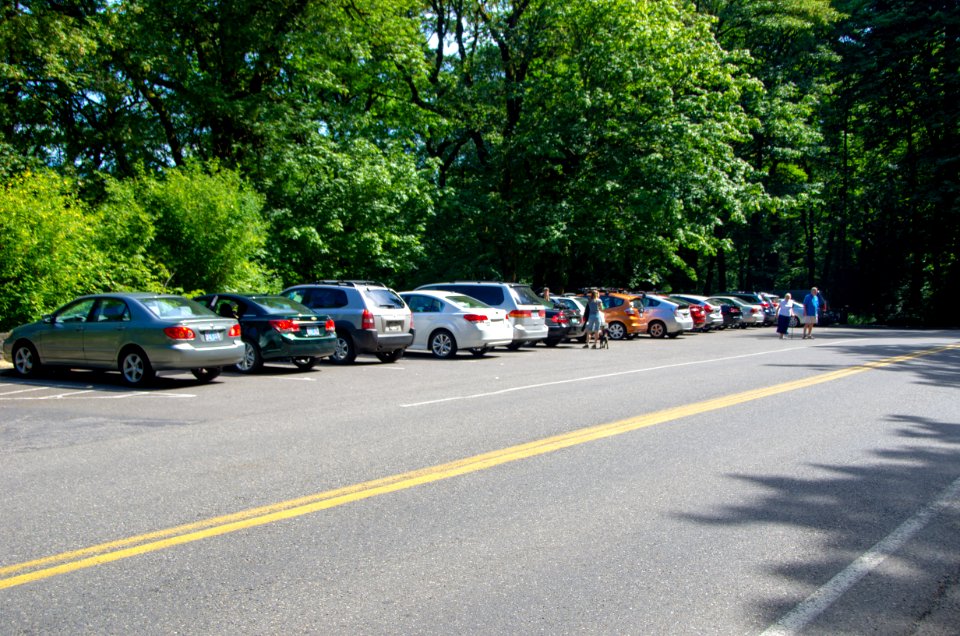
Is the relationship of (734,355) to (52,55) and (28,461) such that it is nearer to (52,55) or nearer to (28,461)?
(28,461)

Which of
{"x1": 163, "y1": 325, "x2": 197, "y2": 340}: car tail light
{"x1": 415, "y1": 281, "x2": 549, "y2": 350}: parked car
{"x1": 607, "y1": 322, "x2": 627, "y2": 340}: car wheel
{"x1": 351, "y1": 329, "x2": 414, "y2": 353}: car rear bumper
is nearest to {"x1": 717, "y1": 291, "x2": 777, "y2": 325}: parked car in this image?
{"x1": 607, "y1": 322, "x2": 627, "y2": 340}: car wheel

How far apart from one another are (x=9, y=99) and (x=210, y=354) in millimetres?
16986

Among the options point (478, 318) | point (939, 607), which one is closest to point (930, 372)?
point (478, 318)

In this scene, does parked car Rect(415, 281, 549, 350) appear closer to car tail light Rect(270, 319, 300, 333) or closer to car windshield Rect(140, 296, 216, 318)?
car tail light Rect(270, 319, 300, 333)

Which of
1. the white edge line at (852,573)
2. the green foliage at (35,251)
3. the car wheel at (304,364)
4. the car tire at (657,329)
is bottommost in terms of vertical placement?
the white edge line at (852,573)

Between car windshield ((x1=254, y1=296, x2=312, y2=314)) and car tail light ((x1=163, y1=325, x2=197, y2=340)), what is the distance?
264 cm

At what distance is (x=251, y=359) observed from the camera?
15.4 m

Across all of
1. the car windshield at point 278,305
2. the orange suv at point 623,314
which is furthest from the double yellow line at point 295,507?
the orange suv at point 623,314

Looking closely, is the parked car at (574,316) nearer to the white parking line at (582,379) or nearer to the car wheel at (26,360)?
the white parking line at (582,379)

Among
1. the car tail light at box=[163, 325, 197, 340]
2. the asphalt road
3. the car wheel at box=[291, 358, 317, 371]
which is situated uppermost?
the car tail light at box=[163, 325, 197, 340]

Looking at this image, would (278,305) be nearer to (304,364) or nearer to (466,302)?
(304,364)

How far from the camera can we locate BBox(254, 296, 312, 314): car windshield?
15.5 m

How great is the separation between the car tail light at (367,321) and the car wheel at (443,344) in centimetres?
251

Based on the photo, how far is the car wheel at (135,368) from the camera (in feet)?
42.3
